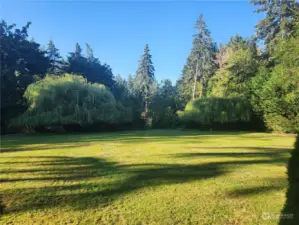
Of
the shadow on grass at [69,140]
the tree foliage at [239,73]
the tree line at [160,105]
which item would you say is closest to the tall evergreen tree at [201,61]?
the tree line at [160,105]

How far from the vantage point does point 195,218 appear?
262cm

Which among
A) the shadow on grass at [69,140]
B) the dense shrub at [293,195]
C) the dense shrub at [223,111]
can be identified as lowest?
the shadow on grass at [69,140]

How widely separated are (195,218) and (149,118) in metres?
23.5

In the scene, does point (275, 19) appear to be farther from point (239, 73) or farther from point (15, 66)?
point (15, 66)

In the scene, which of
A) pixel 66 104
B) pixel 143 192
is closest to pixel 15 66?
pixel 66 104

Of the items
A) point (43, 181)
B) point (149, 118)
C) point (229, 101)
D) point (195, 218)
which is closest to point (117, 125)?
point (149, 118)

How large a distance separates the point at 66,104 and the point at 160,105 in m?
14.6

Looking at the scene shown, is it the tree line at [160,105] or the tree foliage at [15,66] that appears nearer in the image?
the tree line at [160,105]

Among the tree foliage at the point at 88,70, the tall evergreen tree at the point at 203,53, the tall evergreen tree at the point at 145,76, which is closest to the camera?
the tree foliage at the point at 88,70

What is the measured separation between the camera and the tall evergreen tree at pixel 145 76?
3434 cm

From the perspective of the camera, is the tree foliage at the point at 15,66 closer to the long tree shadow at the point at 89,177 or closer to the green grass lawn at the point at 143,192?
the long tree shadow at the point at 89,177

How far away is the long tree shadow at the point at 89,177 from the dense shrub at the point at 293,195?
7.04 feet

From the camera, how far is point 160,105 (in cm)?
2902

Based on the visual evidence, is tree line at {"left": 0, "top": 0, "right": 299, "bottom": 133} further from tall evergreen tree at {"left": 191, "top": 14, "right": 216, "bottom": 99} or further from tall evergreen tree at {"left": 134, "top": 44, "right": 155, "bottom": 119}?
tall evergreen tree at {"left": 134, "top": 44, "right": 155, "bottom": 119}
